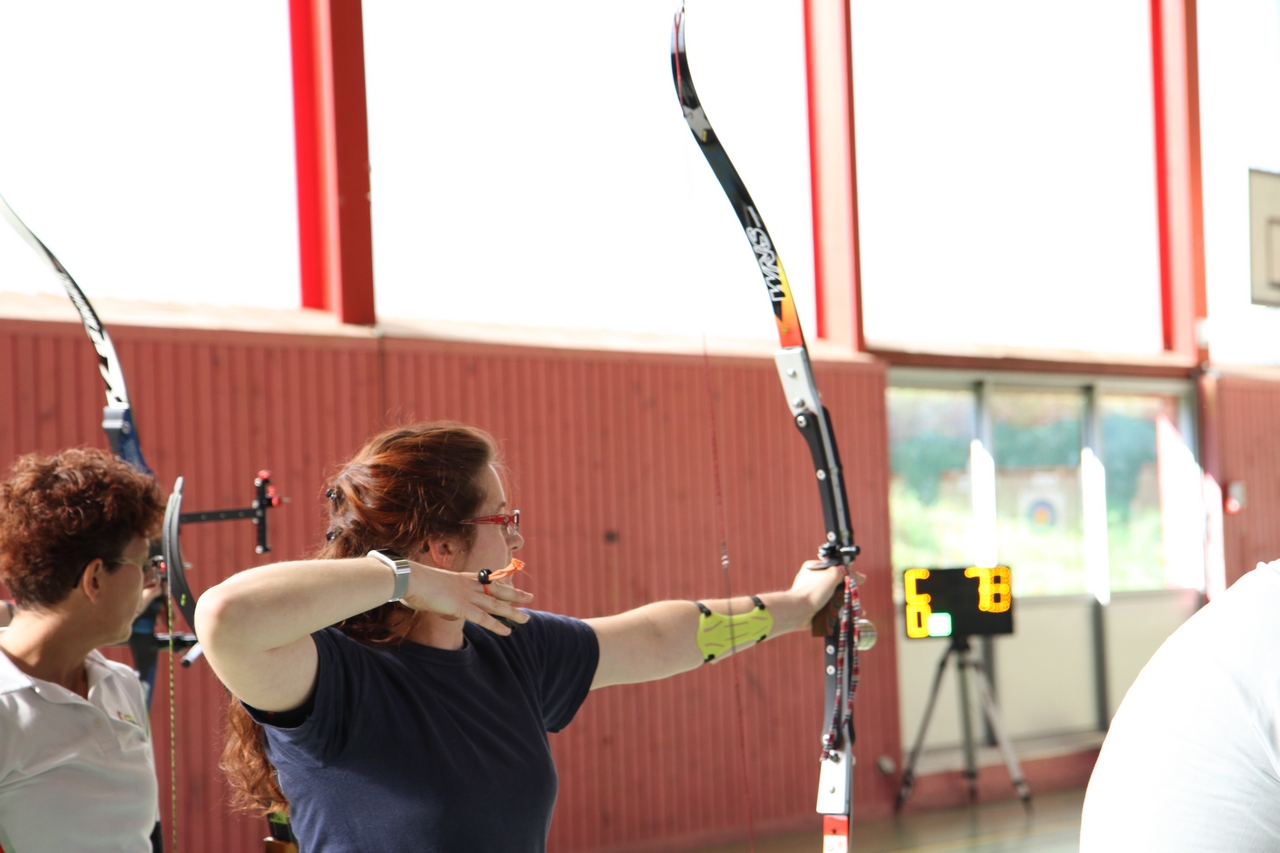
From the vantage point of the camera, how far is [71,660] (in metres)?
1.51

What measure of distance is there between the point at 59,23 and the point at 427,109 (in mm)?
1133

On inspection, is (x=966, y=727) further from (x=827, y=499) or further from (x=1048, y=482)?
(x=827, y=499)

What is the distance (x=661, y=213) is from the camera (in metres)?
4.11

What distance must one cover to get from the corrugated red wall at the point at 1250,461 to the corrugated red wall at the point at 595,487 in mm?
2224

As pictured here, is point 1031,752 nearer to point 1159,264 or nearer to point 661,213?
point 1159,264

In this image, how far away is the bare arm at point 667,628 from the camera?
151 centimetres

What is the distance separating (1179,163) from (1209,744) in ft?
18.1

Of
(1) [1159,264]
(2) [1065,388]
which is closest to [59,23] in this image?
(2) [1065,388]

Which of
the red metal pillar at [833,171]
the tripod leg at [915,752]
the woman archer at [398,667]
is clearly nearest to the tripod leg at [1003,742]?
the tripod leg at [915,752]

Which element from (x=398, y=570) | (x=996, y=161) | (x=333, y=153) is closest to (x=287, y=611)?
(x=398, y=570)

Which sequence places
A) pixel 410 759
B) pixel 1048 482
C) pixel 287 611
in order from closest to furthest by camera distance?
1. pixel 287 611
2. pixel 410 759
3. pixel 1048 482

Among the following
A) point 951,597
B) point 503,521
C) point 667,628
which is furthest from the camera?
point 951,597

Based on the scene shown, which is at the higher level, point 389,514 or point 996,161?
point 996,161

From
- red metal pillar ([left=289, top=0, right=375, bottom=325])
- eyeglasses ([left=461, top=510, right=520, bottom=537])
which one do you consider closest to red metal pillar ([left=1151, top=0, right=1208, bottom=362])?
red metal pillar ([left=289, top=0, right=375, bottom=325])
